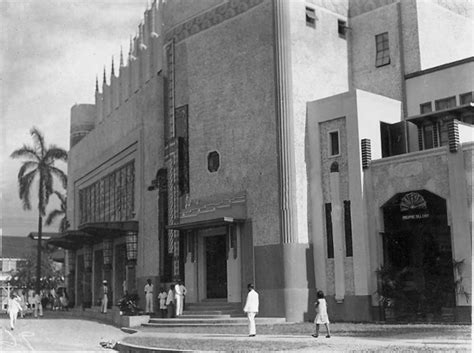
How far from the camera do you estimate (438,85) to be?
88.3 ft

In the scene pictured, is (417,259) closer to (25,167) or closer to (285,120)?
(285,120)

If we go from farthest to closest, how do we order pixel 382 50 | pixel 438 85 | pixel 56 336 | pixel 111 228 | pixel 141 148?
pixel 141 148, pixel 111 228, pixel 382 50, pixel 438 85, pixel 56 336

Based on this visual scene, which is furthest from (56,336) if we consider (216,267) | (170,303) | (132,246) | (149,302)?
(132,246)

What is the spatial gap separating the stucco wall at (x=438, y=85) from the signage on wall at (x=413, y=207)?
5.00 m

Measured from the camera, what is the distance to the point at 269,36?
89.4ft

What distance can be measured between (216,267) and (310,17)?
11.1 meters

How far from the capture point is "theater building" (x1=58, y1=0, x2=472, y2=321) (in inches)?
994

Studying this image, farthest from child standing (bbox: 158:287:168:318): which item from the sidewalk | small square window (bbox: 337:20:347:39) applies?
small square window (bbox: 337:20:347:39)

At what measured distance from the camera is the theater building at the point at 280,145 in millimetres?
25250

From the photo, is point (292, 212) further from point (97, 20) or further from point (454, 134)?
point (97, 20)

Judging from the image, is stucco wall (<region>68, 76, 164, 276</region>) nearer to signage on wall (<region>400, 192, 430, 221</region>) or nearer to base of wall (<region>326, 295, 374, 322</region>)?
base of wall (<region>326, 295, 374, 322</region>)

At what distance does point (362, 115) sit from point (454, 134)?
4018 mm

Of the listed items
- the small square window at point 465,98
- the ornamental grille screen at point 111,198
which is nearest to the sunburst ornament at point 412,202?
the small square window at point 465,98

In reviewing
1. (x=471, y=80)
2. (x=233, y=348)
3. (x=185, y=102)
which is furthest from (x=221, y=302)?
(x=471, y=80)
